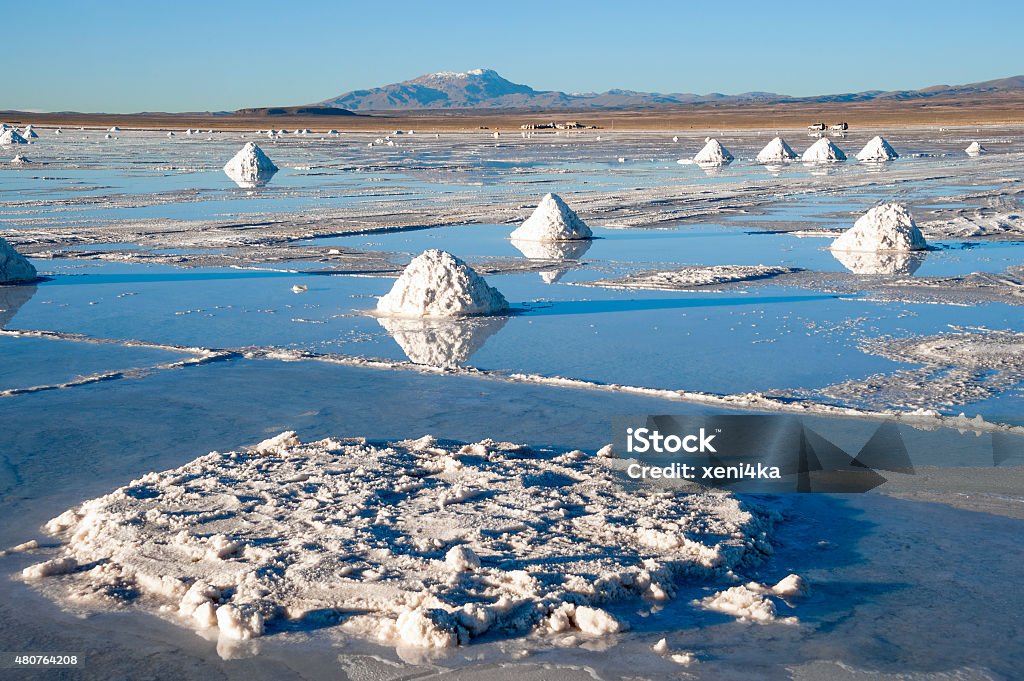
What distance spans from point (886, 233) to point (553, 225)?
148 inches

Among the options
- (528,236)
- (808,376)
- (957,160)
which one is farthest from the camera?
(957,160)

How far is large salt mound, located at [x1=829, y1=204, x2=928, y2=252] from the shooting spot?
41.2 feet

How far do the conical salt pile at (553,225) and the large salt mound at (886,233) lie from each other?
317 centimetres

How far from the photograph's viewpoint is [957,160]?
31.0m

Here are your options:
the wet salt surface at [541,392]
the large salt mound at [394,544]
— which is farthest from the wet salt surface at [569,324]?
the large salt mound at [394,544]

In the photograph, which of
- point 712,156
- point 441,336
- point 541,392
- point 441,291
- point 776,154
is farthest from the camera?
point 776,154

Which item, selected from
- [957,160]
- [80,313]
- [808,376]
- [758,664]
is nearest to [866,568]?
[758,664]

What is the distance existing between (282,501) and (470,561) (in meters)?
1.00

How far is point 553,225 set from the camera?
13.8 m

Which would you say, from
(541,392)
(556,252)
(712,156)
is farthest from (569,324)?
(712,156)

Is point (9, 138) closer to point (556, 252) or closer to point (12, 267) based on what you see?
point (12, 267)

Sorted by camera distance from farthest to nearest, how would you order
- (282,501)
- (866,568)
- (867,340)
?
(867,340) < (282,501) < (866,568)

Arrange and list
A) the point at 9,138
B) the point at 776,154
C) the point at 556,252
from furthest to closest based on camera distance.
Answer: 1. the point at 9,138
2. the point at 776,154
3. the point at 556,252

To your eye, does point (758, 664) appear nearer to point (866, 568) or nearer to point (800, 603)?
point (800, 603)
